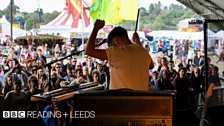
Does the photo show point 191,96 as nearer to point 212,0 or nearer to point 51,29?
point 212,0

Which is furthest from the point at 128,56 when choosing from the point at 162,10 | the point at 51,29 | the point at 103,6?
the point at 162,10

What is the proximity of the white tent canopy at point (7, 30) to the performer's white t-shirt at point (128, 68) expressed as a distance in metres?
11.6

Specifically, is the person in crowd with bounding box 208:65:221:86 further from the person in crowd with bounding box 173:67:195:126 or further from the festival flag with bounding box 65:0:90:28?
the festival flag with bounding box 65:0:90:28

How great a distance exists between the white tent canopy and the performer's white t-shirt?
11.6 meters

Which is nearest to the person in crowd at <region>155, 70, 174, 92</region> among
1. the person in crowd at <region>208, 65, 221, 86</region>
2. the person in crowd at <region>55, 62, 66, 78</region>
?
the person in crowd at <region>55, 62, 66, 78</region>

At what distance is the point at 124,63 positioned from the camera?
1818 millimetres

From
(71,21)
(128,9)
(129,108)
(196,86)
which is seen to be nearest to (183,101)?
(196,86)

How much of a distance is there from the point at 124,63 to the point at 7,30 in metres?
11.9

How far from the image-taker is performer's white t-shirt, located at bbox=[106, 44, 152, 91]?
1782 mm

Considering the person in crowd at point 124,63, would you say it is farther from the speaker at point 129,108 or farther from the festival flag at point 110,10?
the festival flag at point 110,10

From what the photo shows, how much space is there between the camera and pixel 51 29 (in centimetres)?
1258

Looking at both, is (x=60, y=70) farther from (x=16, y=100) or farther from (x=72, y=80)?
(x=16, y=100)

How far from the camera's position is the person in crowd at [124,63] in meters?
1.78

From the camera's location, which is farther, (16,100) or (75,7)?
(75,7)
